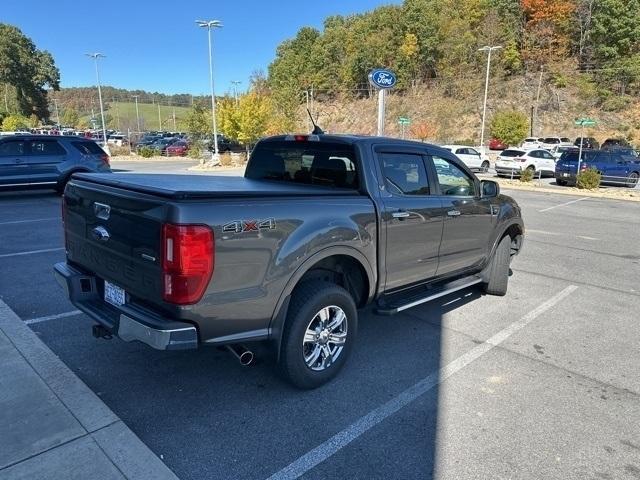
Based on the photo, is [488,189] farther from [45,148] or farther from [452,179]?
[45,148]

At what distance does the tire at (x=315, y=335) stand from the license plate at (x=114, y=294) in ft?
3.57

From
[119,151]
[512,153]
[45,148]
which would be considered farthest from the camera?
[119,151]

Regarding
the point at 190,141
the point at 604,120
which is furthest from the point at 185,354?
the point at 604,120

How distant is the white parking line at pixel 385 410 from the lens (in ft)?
8.58

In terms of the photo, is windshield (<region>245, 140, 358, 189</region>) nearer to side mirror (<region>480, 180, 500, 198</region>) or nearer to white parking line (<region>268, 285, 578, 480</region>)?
white parking line (<region>268, 285, 578, 480</region>)

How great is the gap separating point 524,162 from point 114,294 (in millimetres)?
24603

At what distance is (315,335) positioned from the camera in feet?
11.1

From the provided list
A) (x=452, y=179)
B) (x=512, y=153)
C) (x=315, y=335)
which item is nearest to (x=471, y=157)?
(x=512, y=153)

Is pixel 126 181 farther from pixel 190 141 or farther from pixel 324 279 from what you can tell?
pixel 190 141

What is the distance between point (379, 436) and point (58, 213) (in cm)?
1030

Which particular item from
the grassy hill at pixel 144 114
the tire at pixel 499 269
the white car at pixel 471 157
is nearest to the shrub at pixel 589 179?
the white car at pixel 471 157

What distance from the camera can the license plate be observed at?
3.10 meters

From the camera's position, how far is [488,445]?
111 inches

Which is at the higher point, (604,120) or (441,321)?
(604,120)
